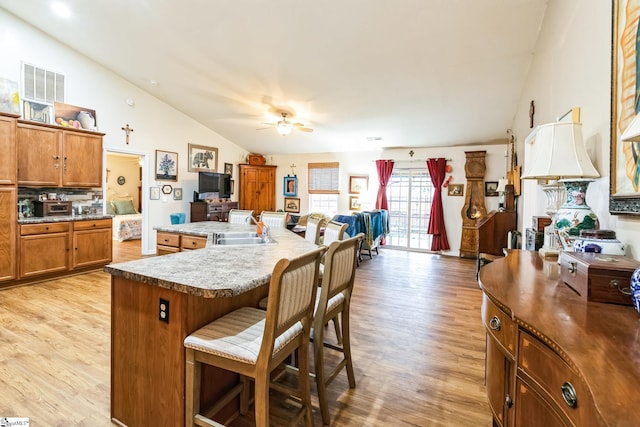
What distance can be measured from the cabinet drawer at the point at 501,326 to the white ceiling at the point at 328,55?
9.90 feet

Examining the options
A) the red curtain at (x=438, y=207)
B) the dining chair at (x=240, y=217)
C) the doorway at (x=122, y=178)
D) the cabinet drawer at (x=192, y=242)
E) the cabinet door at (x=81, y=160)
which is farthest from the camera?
the doorway at (x=122, y=178)

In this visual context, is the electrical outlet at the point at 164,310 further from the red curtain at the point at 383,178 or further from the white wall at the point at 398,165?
the white wall at the point at 398,165

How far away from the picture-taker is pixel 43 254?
421cm

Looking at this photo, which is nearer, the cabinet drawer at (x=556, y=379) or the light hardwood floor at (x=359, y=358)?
the cabinet drawer at (x=556, y=379)

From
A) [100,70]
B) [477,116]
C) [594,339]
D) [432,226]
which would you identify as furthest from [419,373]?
[100,70]

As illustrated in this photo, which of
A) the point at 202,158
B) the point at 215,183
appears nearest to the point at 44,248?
the point at 215,183

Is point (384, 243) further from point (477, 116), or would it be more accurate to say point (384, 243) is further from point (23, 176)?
point (23, 176)

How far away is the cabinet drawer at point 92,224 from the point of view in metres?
4.55

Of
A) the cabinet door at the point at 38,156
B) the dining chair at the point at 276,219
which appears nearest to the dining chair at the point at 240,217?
the dining chair at the point at 276,219

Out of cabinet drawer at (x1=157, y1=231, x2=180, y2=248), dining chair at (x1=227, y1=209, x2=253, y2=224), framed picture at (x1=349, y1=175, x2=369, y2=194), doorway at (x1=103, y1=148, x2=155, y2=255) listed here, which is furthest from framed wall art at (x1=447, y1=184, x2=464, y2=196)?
doorway at (x1=103, y1=148, x2=155, y2=255)

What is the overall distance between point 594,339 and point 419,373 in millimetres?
1702

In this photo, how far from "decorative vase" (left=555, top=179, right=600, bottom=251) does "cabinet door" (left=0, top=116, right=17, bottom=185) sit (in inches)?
218

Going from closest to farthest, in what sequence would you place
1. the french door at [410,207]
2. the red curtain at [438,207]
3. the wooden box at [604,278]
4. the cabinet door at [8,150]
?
1. the wooden box at [604,278]
2. the cabinet door at [8,150]
3. the red curtain at [438,207]
4. the french door at [410,207]

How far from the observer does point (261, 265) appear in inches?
68.5
